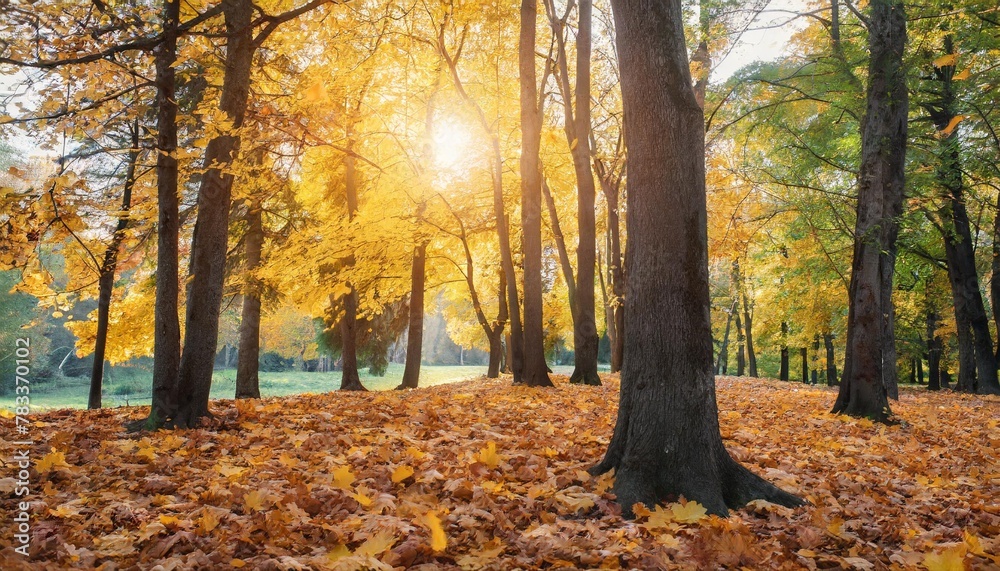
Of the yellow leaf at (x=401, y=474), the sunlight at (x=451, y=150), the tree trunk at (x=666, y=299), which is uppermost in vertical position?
the sunlight at (x=451, y=150)

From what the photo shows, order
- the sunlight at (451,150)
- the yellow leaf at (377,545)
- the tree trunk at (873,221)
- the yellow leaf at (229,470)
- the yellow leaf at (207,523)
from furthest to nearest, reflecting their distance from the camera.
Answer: the sunlight at (451,150) < the tree trunk at (873,221) < the yellow leaf at (229,470) < the yellow leaf at (207,523) < the yellow leaf at (377,545)

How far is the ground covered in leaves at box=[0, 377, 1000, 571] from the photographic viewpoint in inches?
108

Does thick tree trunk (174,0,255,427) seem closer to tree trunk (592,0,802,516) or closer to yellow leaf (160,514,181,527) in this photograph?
yellow leaf (160,514,181,527)

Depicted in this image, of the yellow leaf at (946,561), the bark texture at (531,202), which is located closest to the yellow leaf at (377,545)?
the yellow leaf at (946,561)

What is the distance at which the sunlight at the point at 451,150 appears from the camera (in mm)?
14430

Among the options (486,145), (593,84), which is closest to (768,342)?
(593,84)

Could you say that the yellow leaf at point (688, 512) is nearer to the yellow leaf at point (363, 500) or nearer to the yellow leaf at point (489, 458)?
the yellow leaf at point (489, 458)

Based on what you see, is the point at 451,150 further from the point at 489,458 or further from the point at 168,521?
the point at 168,521

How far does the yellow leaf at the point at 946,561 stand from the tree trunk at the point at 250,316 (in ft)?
42.2

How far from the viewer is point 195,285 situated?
20.7 ft

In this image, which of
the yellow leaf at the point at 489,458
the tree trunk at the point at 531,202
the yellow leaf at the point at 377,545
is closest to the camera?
the yellow leaf at the point at 377,545

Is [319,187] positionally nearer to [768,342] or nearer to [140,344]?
[140,344]

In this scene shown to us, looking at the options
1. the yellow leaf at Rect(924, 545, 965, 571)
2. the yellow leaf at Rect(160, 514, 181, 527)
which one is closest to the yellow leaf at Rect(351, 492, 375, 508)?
the yellow leaf at Rect(160, 514, 181, 527)

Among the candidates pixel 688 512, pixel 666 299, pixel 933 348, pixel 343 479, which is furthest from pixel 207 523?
pixel 933 348
